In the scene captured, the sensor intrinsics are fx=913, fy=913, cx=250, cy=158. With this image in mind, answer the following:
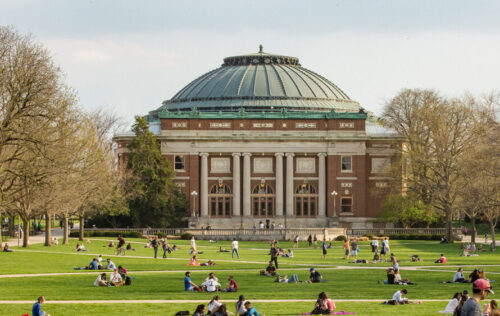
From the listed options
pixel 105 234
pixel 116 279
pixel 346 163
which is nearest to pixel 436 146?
pixel 346 163

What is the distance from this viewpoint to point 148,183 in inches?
4181

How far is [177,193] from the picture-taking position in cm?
11050

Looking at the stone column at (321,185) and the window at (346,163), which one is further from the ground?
the window at (346,163)

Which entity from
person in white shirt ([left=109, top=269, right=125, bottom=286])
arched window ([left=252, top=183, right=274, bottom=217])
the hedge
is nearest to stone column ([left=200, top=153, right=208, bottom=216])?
arched window ([left=252, top=183, right=274, bottom=217])

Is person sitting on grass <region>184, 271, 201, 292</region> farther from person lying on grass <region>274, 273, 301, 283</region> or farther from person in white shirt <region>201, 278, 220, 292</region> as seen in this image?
person lying on grass <region>274, 273, 301, 283</region>

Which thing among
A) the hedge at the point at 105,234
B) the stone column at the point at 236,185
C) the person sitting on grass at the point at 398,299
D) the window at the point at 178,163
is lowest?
the person sitting on grass at the point at 398,299

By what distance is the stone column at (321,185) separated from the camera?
114875mm

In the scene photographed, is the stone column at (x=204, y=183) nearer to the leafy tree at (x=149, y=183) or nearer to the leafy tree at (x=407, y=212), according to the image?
the leafy tree at (x=149, y=183)

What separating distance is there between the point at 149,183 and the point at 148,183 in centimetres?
18

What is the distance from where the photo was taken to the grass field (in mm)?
33875

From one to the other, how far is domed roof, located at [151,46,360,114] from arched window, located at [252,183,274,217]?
43.2ft

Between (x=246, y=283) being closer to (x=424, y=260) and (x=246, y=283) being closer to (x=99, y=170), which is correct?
(x=424, y=260)

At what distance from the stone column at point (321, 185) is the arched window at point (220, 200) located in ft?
36.8

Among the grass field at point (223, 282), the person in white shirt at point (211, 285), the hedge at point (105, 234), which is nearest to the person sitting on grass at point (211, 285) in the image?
the person in white shirt at point (211, 285)
